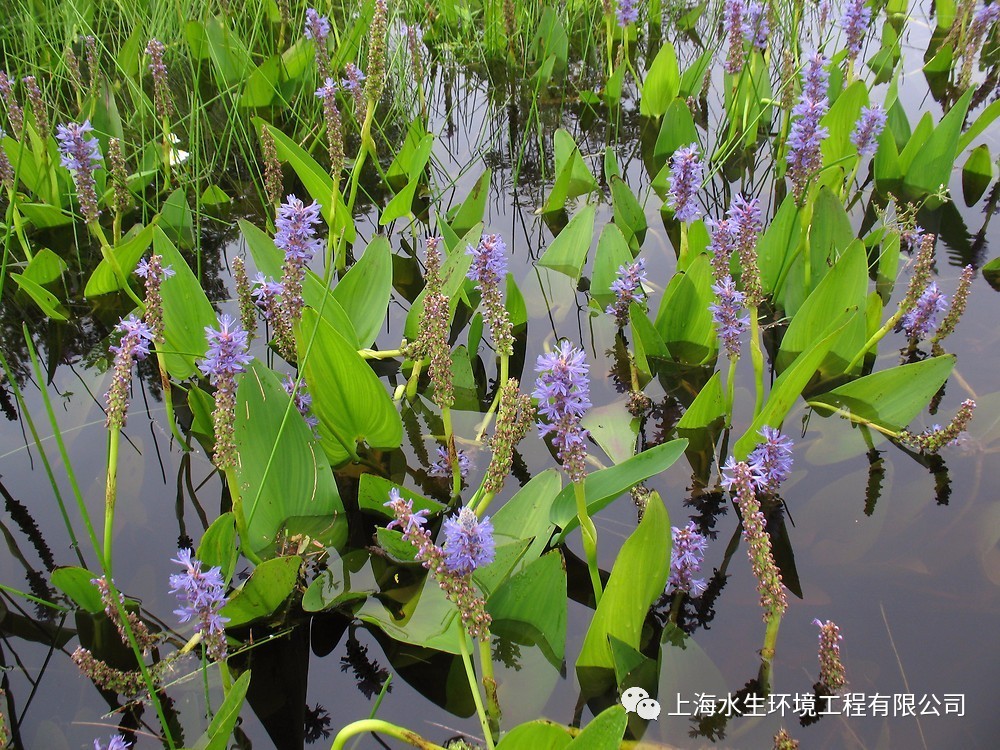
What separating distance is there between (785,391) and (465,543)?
43.3 inches

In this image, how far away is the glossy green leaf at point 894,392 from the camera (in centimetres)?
234

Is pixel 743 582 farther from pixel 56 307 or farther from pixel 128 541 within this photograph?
pixel 56 307

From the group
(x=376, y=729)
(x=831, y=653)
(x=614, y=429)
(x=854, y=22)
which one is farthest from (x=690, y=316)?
(x=854, y=22)

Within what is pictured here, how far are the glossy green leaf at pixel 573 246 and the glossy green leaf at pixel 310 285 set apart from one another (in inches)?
33.5

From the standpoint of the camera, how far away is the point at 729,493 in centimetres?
234

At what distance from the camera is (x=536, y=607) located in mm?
1876

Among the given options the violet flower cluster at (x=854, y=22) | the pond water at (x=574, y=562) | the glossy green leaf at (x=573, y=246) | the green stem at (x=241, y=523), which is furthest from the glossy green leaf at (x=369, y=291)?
the violet flower cluster at (x=854, y=22)

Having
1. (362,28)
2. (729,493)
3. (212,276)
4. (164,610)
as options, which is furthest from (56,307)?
(729,493)

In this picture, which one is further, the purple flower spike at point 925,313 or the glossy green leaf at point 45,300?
the glossy green leaf at point 45,300

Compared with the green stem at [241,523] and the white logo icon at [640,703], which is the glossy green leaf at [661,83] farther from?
the white logo icon at [640,703]

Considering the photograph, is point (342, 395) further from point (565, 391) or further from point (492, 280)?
point (565, 391)

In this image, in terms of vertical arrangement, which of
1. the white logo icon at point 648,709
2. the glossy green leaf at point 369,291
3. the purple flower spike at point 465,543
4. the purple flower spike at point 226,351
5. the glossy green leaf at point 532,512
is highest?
the purple flower spike at point 226,351

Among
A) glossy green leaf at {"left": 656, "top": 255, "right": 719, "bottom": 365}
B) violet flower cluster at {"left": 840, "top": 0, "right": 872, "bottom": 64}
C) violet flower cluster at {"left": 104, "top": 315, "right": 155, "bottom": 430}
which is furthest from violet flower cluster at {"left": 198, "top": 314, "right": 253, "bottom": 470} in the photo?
violet flower cluster at {"left": 840, "top": 0, "right": 872, "bottom": 64}

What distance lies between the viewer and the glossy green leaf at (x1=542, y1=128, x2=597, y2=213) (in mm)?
3444
